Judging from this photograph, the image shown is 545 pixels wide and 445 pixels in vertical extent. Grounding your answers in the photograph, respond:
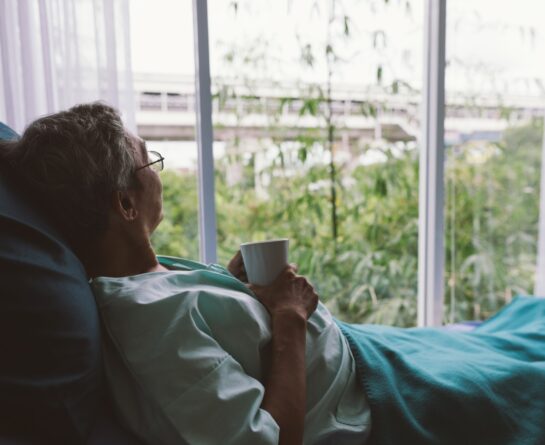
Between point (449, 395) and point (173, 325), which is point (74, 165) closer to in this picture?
point (173, 325)

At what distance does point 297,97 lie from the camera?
2.12m

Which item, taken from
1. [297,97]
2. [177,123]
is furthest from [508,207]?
[177,123]

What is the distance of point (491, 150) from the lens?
2340 millimetres

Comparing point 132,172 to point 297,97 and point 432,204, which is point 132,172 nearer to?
point 297,97

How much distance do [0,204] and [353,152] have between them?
1.69 metres

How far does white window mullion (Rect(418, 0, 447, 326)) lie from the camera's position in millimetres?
2143

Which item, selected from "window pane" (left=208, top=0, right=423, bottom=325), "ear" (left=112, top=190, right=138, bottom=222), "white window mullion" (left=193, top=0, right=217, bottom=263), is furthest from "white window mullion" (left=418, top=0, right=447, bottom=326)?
"ear" (left=112, top=190, right=138, bottom=222)

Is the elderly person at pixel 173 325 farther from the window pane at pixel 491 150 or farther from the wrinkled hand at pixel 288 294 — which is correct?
the window pane at pixel 491 150

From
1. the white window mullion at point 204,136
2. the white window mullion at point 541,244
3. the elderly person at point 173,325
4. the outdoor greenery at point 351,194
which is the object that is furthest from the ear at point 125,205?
the white window mullion at point 541,244

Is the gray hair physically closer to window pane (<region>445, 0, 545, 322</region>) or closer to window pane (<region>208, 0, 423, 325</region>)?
window pane (<region>208, 0, 423, 325</region>)

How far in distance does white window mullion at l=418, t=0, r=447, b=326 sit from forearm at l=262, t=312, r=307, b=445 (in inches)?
56.0

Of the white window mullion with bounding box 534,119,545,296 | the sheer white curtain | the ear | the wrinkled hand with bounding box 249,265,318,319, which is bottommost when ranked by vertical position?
the white window mullion with bounding box 534,119,545,296

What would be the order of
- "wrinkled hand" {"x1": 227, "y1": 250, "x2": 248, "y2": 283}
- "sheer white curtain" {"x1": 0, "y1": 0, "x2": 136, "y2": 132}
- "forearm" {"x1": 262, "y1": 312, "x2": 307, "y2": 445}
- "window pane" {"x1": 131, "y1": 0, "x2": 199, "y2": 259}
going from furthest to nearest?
"window pane" {"x1": 131, "y1": 0, "x2": 199, "y2": 259} → "sheer white curtain" {"x1": 0, "y1": 0, "x2": 136, "y2": 132} → "wrinkled hand" {"x1": 227, "y1": 250, "x2": 248, "y2": 283} → "forearm" {"x1": 262, "y1": 312, "x2": 307, "y2": 445}

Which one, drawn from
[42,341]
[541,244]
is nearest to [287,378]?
[42,341]
